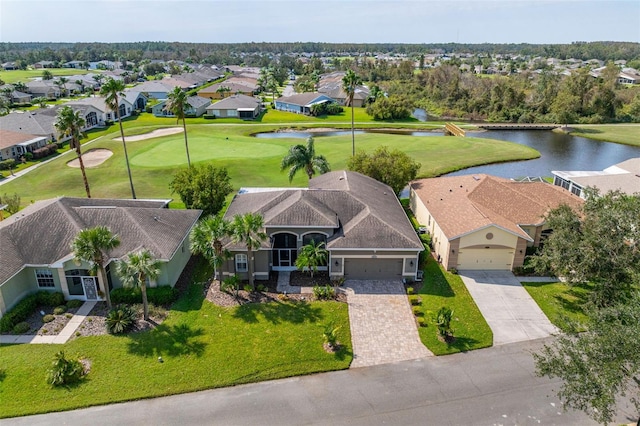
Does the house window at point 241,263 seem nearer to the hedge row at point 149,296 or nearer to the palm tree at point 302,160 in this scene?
the hedge row at point 149,296

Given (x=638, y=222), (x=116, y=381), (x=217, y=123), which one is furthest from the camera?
(x=217, y=123)

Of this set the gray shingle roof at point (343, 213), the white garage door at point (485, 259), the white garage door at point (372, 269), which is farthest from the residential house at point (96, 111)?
the white garage door at point (485, 259)

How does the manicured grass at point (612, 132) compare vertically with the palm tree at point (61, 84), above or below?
below

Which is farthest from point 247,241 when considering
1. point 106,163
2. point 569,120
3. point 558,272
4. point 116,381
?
point 569,120

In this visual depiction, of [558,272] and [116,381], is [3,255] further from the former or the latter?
[558,272]

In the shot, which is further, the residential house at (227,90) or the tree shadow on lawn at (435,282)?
the residential house at (227,90)

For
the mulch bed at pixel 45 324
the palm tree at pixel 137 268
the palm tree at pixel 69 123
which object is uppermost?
the palm tree at pixel 69 123

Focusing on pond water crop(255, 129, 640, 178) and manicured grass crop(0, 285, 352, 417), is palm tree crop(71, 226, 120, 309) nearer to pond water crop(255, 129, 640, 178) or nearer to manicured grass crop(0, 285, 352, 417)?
manicured grass crop(0, 285, 352, 417)
